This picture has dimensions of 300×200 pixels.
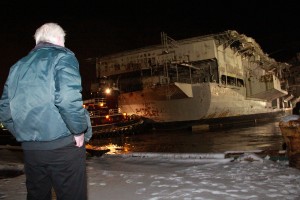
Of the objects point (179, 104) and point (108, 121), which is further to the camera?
point (179, 104)

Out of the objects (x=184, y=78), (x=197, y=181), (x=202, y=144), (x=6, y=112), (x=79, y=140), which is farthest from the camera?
(x=184, y=78)

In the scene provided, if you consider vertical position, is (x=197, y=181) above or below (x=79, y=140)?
below

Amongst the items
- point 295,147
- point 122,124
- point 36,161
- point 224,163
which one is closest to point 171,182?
point 224,163

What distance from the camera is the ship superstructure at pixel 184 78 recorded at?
31984 mm

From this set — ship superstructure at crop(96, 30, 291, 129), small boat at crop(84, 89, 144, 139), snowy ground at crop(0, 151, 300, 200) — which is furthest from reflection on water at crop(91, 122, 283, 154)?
ship superstructure at crop(96, 30, 291, 129)

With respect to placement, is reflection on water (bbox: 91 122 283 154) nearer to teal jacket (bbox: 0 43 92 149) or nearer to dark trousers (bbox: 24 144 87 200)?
dark trousers (bbox: 24 144 87 200)

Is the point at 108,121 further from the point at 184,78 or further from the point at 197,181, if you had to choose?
the point at 197,181

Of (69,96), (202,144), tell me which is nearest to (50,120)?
(69,96)

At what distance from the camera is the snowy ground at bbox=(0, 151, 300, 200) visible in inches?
157

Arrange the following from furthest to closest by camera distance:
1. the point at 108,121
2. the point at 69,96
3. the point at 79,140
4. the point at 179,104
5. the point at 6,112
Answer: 1. the point at 179,104
2. the point at 108,121
3. the point at 6,112
4. the point at 79,140
5. the point at 69,96

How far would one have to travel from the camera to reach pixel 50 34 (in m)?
2.44

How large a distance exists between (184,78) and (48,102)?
3358 centimetres

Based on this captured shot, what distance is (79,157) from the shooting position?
2.30 metres

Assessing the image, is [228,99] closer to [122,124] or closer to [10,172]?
[122,124]
